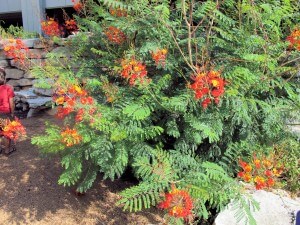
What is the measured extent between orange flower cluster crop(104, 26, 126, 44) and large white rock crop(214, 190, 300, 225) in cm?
191

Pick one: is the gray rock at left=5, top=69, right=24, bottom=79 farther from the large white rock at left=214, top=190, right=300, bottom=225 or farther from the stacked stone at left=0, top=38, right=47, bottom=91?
the large white rock at left=214, top=190, right=300, bottom=225

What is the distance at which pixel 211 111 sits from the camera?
3.34 meters

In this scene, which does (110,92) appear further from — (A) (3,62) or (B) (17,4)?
(B) (17,4)

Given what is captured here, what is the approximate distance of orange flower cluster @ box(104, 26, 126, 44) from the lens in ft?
11.9

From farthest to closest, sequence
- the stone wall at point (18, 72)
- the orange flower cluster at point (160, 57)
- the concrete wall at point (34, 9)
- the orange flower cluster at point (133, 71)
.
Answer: the concrete wall at point (34, 9) → the stone wall at point (18, 72) → the orange flower cluster at point (160, 57) → the orange flower cluster at point (133, 71)

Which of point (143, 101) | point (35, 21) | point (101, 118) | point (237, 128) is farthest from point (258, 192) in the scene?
point (35, 21)

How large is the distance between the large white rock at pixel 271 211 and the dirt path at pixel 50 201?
0.67 m

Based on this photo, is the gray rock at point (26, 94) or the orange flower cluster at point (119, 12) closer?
the orange flower cluster at point (119, 12)

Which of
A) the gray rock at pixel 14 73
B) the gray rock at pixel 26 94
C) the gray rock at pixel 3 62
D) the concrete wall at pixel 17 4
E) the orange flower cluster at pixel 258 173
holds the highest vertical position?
the concrete wall at pixel 17 4

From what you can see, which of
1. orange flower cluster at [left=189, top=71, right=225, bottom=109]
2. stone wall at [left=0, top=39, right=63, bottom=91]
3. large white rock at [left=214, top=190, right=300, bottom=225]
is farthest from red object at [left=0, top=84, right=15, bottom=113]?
large white rock at [left=214, top=190, right=300, bottom=225]

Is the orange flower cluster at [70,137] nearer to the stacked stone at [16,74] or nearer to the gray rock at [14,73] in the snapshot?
the stacked stone at [16,74]

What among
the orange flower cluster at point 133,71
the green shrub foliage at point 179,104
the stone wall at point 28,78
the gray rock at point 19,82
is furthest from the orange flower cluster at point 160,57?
the gray rock at point 19,82

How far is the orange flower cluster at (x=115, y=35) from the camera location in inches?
143

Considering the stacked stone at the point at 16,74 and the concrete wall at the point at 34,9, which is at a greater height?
the concrete wall at the point at 34,9
